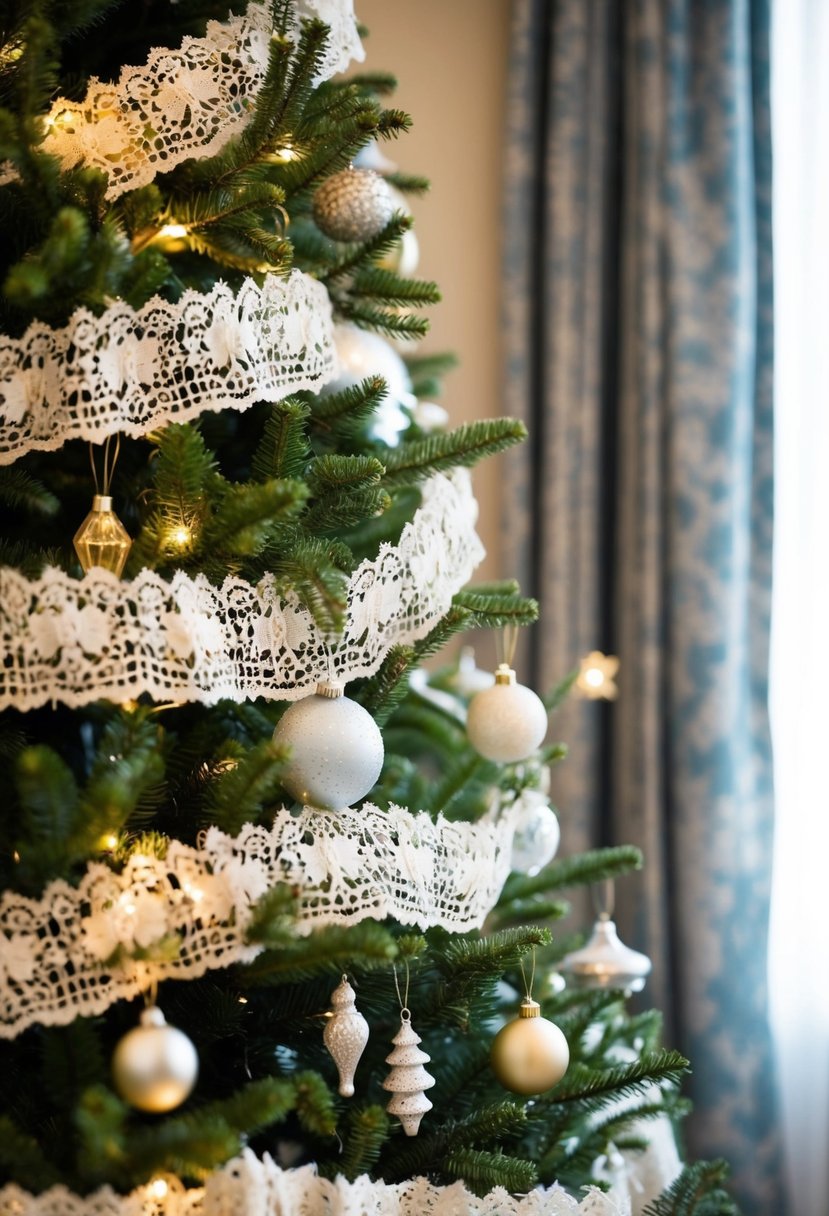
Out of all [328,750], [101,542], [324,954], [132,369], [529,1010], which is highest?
[132,369]

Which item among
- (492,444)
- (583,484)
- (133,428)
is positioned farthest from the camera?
(583,484)

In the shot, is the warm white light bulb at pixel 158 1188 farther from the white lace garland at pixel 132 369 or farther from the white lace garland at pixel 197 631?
the white lace garland at pixel 132 369

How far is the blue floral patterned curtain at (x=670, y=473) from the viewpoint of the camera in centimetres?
150

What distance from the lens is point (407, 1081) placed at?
71 cm

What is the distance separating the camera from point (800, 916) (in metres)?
1.49

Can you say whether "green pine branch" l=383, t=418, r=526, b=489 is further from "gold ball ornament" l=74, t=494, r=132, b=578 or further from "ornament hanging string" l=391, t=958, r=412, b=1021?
"ornament hanging string" l=391, t=958, r=412, b=1021

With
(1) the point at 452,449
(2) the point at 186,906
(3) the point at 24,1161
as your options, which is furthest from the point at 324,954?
(1) the point at 452,449

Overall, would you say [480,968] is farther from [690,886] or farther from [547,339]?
[547,339]

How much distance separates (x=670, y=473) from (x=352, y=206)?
0.83 meters

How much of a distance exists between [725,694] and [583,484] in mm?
403

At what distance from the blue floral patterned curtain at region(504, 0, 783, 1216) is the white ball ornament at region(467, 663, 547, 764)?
69 centimetres

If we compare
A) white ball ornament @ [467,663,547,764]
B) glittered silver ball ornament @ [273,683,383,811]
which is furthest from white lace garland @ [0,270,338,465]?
white ball ornament @ [467,663,547,764]

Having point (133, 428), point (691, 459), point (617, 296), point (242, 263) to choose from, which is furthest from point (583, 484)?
point (133, 428)

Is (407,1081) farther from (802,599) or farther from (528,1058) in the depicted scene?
(802,599)
